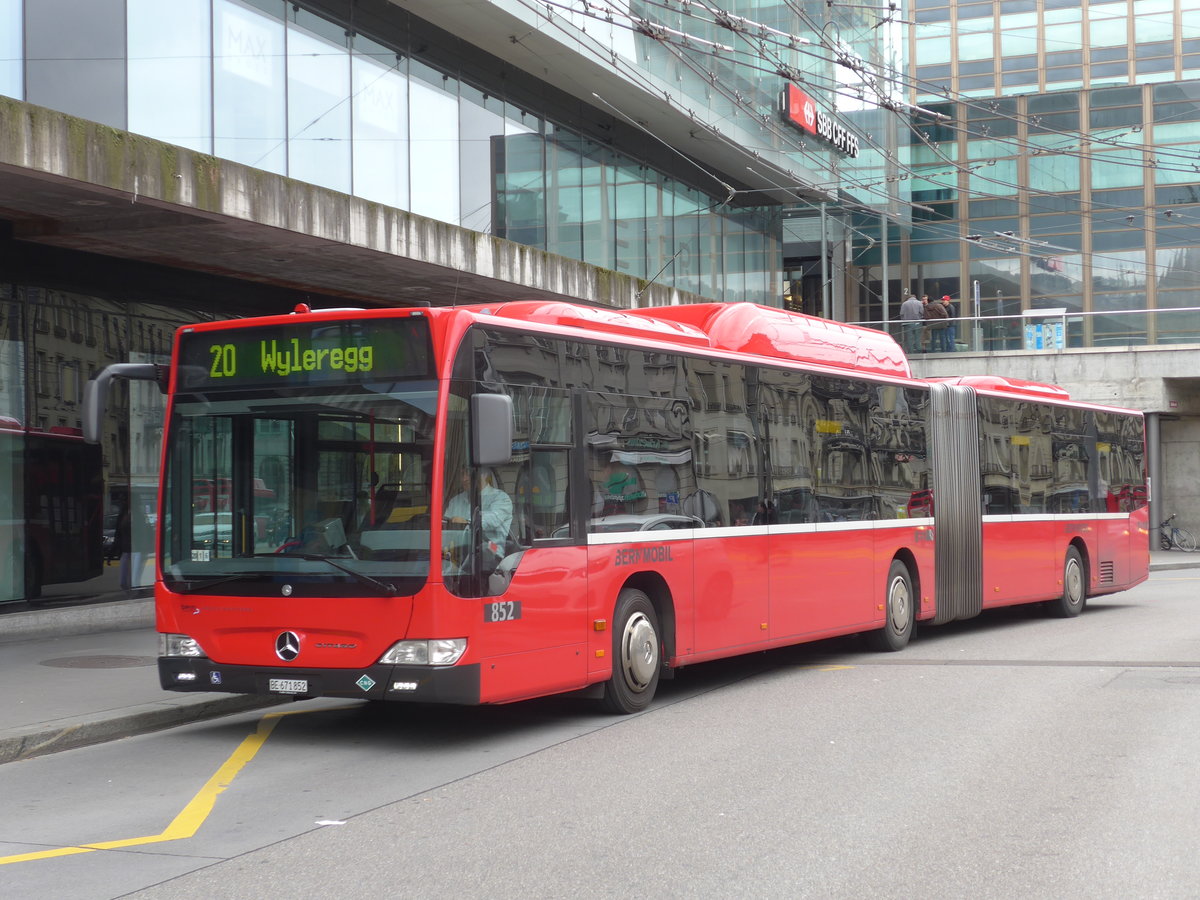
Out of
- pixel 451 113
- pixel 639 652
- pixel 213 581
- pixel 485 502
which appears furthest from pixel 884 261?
pixel 213 581

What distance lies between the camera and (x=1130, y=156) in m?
41.8

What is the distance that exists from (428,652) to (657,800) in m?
1.95

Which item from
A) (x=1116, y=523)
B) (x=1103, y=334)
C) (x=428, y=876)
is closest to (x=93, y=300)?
(x=428, y=876)

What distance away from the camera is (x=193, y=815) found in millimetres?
7180

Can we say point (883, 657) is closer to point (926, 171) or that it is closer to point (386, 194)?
point (386, 194)

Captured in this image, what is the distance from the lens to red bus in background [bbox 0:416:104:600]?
15109 mm

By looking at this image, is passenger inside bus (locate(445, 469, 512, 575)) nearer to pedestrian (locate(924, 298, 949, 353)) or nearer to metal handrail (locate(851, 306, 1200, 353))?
metal handrail (locate(851, 306, 1200, 353))

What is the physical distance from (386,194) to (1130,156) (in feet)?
99.5

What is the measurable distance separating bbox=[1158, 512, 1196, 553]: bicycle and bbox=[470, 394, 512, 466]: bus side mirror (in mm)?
31772

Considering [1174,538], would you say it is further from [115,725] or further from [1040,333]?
[115,725]

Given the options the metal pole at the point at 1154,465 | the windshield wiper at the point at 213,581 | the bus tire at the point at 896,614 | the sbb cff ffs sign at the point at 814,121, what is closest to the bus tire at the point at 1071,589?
the bus tire at the point at 896,614

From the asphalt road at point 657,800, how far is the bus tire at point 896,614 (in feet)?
9.04

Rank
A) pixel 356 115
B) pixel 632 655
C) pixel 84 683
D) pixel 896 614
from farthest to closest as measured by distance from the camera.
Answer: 1. pixel 356 115
2. pixel 896 614
3. pixel 84 683
4. pixel 632 655

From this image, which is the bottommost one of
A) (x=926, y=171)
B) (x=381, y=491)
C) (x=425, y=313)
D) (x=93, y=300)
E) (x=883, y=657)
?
(x=883, y=657)
